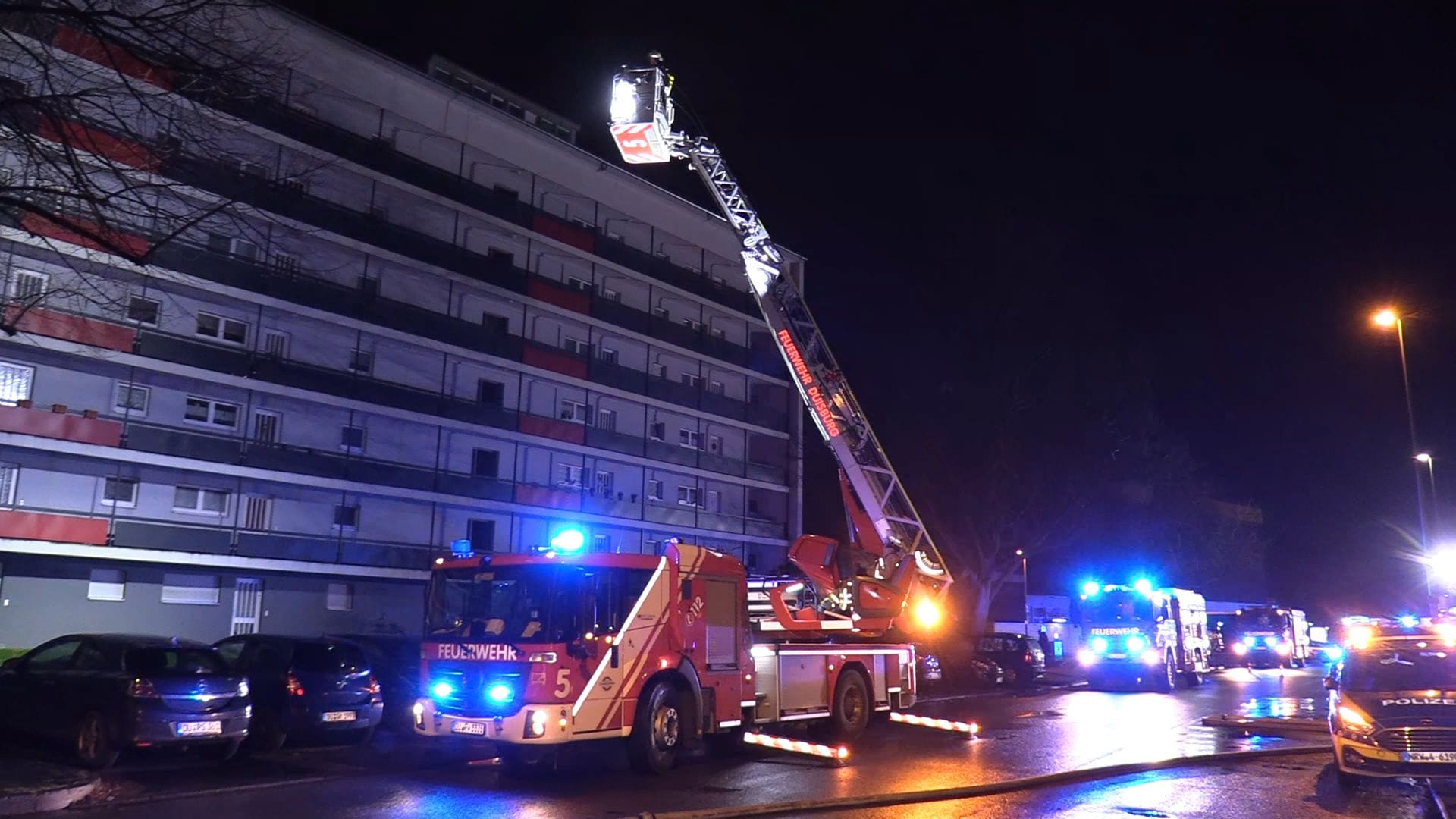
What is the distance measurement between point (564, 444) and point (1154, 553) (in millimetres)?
23094

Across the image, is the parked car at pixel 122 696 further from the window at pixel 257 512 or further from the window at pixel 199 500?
the window at pixel 257 512

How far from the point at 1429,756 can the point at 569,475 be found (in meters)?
30.4

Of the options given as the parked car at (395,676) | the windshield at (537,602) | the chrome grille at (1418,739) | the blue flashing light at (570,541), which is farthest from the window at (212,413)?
the chrome grille at (1418,739)

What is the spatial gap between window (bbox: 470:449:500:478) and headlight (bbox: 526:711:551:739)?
2400 centimetres

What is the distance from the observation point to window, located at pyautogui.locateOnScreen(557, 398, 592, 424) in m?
38.4

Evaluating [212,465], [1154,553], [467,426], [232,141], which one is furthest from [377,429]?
[1154,553]

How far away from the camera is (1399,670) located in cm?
1231

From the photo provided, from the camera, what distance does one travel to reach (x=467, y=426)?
34281 millimetres

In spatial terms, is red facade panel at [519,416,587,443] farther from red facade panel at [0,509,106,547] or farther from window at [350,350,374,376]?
red facade panel at [0,509,106,547]

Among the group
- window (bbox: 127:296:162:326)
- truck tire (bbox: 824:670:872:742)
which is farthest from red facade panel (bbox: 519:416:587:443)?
truck tire (bbox: 824:670:872:742)

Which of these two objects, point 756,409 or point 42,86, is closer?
point 42,86

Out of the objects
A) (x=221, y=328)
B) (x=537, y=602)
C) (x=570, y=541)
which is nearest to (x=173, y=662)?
(x=537, y=602)

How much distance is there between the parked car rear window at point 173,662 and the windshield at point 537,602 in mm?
2638

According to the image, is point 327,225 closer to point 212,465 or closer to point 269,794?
point 212,465
